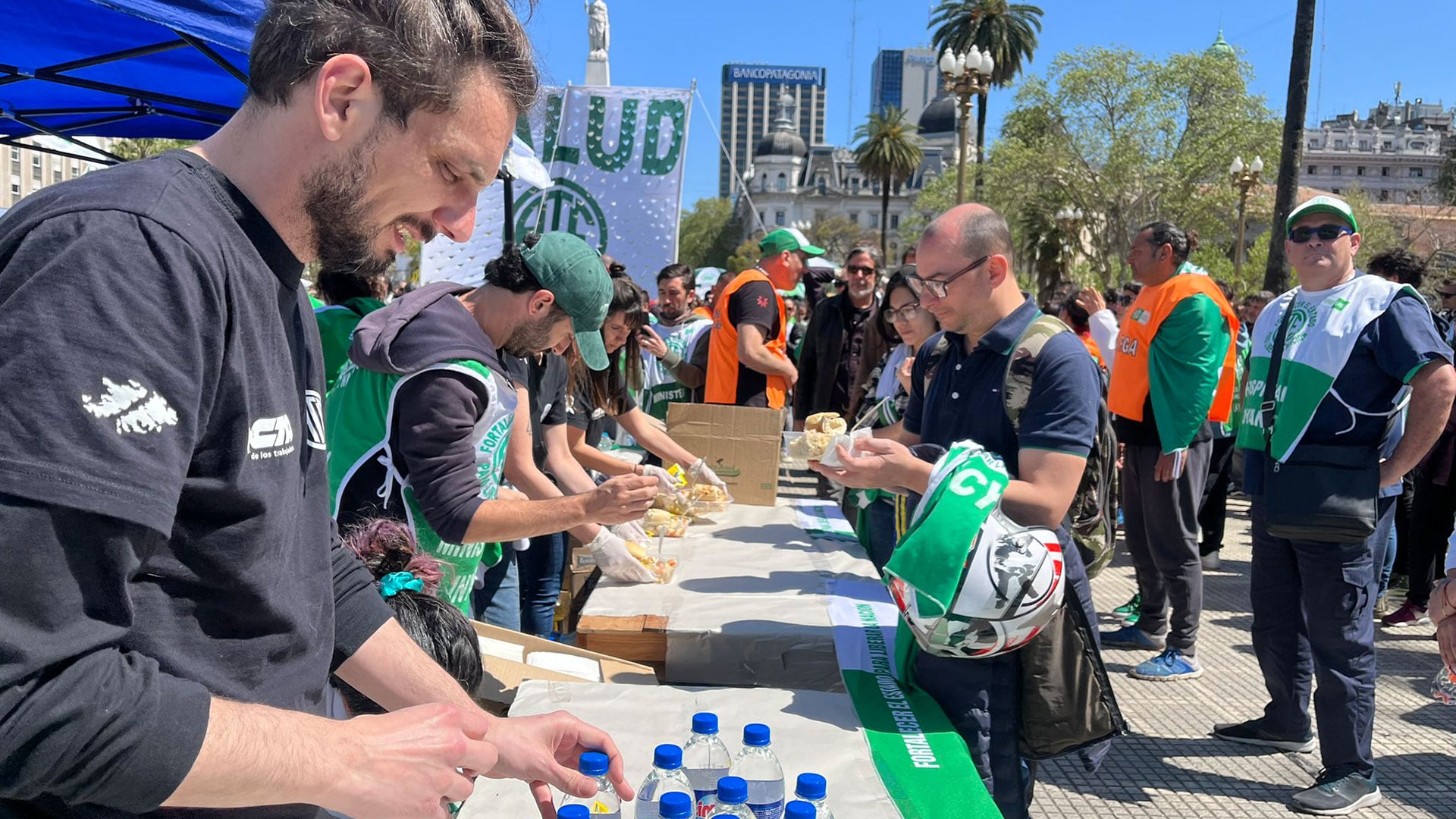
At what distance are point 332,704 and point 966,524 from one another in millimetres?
1329

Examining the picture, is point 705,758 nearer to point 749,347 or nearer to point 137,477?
point 137,477

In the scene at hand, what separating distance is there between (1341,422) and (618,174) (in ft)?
20.4

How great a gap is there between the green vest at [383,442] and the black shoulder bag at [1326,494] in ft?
9.49

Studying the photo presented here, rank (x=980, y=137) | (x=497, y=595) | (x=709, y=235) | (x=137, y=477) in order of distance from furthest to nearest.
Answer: (x=709, y=235) → (x=980, y=137) → (x=497, y=595) → (x=137, y=477)

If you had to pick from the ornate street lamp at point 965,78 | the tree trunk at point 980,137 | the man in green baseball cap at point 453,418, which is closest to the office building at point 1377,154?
the tree trunk at point 980,137

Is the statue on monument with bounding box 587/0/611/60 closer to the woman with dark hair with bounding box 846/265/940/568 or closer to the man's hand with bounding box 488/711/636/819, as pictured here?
the woman with dark hair with bounding box 846/265/940/568

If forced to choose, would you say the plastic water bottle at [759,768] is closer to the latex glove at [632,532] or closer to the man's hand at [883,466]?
the man's hand at [883,466]

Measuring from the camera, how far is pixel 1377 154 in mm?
112438

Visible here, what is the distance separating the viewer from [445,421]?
93.4 inches

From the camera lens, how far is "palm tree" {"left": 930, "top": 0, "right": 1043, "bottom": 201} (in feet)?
151

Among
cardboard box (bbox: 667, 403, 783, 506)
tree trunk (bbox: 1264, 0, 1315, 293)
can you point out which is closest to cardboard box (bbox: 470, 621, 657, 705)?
cardboard box (bbox: 667, 403, 783, 506)

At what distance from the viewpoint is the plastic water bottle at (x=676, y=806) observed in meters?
1.36

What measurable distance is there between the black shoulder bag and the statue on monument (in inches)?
467

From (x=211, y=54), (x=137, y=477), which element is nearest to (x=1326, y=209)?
(x=137, y=477)
